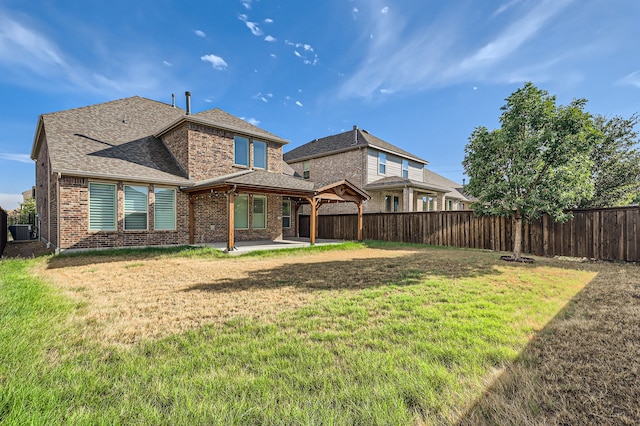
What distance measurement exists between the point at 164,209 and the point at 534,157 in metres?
14.4

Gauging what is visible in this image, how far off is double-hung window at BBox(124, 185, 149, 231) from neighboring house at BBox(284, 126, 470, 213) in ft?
37.8

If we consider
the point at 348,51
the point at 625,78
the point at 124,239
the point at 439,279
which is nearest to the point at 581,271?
the point at 439,279

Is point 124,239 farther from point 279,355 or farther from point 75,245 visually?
point 279,355

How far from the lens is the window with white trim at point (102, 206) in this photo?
34.1 feet

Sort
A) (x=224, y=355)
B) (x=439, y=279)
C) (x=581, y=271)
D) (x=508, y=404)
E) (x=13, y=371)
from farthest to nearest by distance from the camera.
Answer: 1. (x=581, y=271)
2. (x=439, y=279)
3. (x=224, y=355)
4. (x=13, y=371)
5. (x=508, y=404)

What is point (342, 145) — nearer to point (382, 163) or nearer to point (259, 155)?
point (382, 163)

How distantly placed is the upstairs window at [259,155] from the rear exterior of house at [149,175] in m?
0.05

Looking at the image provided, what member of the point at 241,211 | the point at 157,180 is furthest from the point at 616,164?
the point at 157,180

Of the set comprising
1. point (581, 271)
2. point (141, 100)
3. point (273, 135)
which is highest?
point (141, 100)

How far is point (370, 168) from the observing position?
776 inches

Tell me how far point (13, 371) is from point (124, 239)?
1021 cm

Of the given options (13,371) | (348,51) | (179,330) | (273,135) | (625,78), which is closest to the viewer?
(13,371)

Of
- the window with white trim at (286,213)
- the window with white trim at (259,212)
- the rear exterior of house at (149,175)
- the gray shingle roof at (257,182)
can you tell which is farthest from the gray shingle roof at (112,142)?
the window with white trim at (286,213)

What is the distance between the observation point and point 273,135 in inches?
604
